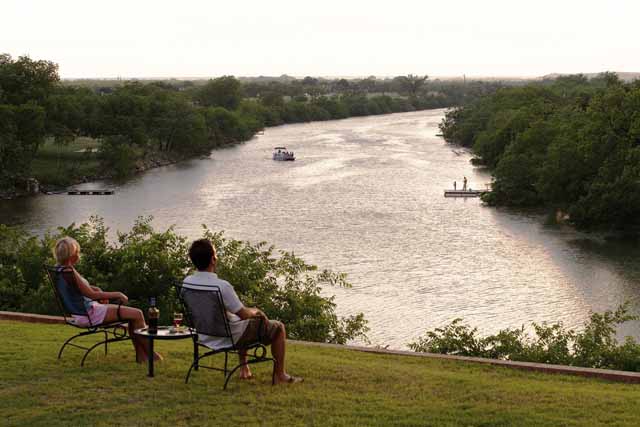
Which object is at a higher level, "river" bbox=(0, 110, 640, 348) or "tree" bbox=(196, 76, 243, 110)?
"tree" bbox=(196, 76, 243, 110)

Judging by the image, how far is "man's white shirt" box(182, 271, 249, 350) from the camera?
7.58 metres

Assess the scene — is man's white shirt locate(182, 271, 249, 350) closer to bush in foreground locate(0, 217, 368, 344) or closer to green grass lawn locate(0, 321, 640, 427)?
green grass lawn locate(0, 321, 640, 427)

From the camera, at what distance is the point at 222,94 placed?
130 m


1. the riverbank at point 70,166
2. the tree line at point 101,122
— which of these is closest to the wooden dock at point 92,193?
the riverbank at point 70,166

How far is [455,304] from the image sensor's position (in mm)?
27188

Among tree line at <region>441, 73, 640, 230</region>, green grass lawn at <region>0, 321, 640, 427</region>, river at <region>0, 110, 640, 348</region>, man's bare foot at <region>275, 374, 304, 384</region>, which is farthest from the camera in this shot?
tree line at <region>441, 73, 640, 230</region>

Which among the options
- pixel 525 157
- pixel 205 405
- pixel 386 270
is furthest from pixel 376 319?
pixel 525 157

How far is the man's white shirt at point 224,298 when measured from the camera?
7.58m

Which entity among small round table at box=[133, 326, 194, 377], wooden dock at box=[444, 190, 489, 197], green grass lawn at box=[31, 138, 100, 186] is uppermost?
small round table at box=[133, 326, 194, 377]

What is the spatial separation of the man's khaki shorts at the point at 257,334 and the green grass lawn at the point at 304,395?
45 cm

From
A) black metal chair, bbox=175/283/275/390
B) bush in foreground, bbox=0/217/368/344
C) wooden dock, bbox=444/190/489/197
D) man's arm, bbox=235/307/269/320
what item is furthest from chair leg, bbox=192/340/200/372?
wooden dock, bbox=444/190/489/197

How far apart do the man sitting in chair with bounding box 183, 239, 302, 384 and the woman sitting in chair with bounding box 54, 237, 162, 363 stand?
0.98 metres

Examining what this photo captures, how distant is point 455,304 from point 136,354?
64.2 feet

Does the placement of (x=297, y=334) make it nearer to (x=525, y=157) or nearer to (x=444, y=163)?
(x=525, y=157)
